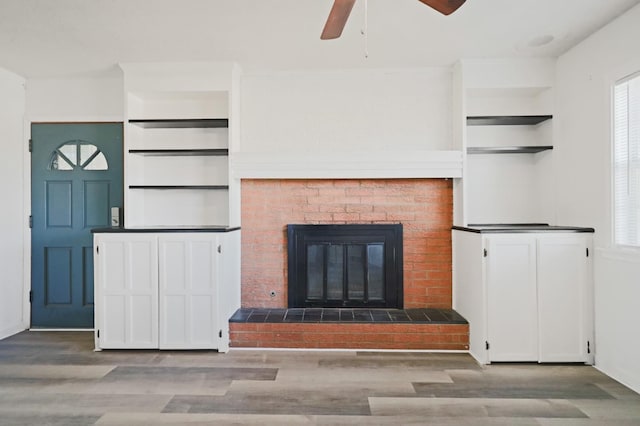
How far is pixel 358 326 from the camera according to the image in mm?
3293

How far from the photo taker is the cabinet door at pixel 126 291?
3.24 meters

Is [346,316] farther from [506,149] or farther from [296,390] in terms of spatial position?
[506,149]

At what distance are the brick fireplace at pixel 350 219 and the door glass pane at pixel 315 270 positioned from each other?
24 centimetres

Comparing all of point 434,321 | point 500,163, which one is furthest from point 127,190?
point 500,163

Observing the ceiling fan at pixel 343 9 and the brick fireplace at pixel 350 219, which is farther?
the brick fireplace at pixel 350 219

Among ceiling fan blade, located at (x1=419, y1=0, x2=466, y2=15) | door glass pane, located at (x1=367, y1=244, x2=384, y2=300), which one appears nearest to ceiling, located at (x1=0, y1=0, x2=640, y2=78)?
ceiling fan blade, located at (x1=419, y1=0, x2=466, y2=15)

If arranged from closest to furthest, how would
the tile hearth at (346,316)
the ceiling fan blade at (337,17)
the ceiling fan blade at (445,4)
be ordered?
the ceiling fan blade at (445,4)
the ceiling fan blade at (337,17)
the tile hearth at (346,316)

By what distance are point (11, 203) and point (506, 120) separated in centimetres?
494

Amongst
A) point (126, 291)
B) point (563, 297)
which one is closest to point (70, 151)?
point (126, 291)

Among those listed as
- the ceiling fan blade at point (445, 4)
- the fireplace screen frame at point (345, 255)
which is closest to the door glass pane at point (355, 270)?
the fireplace screen frame at point (345, 255)

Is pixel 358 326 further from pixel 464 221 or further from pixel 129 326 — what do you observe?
pixel 129 326

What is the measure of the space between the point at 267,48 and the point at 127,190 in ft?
6.20

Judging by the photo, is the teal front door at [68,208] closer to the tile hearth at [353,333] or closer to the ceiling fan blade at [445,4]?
the tile hearth at [353,333]

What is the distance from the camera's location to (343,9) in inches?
77.7
